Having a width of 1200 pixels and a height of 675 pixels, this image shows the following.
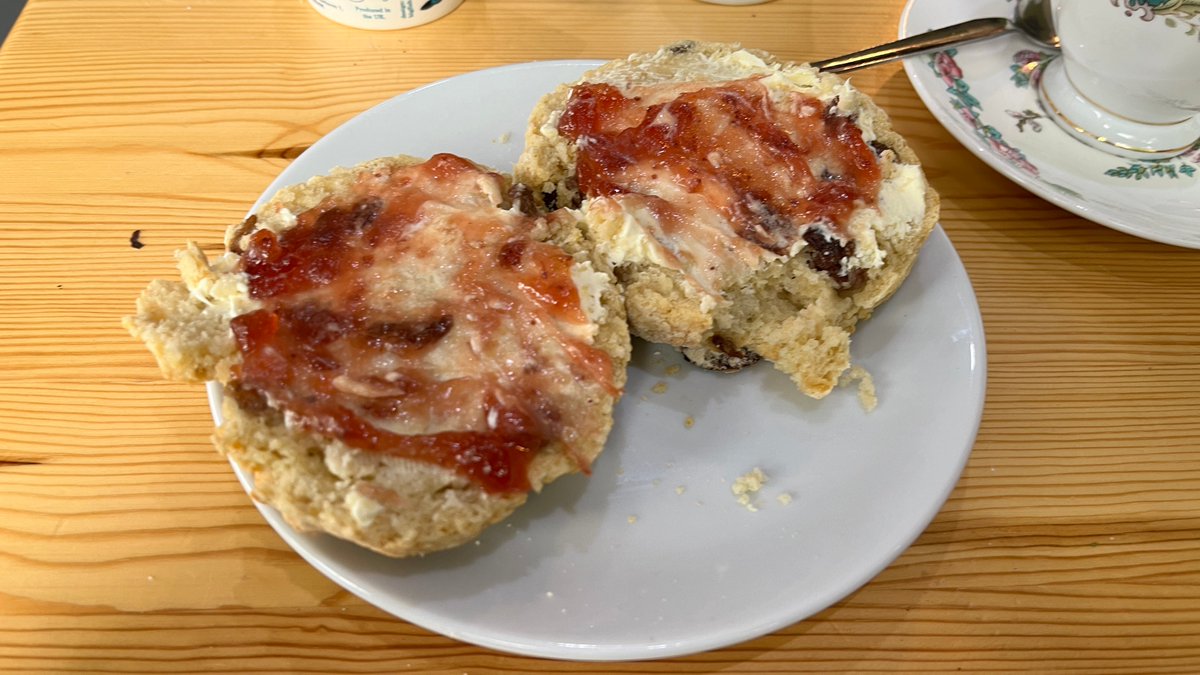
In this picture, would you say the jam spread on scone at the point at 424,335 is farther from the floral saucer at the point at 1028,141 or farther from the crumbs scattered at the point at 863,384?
the floral saucer at the point at 1028,141

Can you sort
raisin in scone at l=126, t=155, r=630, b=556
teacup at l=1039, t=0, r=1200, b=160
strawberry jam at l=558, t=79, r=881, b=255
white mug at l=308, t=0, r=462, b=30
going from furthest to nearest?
white mug at l=308, t=0, r=462, b=30, teacup at l=1039, t=0, r=1200, b=160, strawberry jam at l=558, t=79, r=881, b=255, raisin in scone at l=126, t=155, r=630, b=556

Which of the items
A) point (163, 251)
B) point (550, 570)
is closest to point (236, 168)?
point (163, 251)

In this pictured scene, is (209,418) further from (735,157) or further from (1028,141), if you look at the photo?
(1028,141)

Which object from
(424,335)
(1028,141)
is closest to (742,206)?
(424,335)

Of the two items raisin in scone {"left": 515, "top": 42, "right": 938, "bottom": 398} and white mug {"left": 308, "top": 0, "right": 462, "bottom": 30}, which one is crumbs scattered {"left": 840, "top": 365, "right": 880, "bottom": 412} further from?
white mug {"left": 308, "top": 0, "right": 462, "bottom": 30}

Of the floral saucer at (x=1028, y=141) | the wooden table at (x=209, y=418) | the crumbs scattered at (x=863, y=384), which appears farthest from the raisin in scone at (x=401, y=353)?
the floral saucer at (x=1028, y=141)

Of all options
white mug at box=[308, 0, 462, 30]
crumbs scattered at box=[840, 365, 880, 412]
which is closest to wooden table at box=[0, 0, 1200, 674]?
white mug at box=[308, 0, 462, 30]
